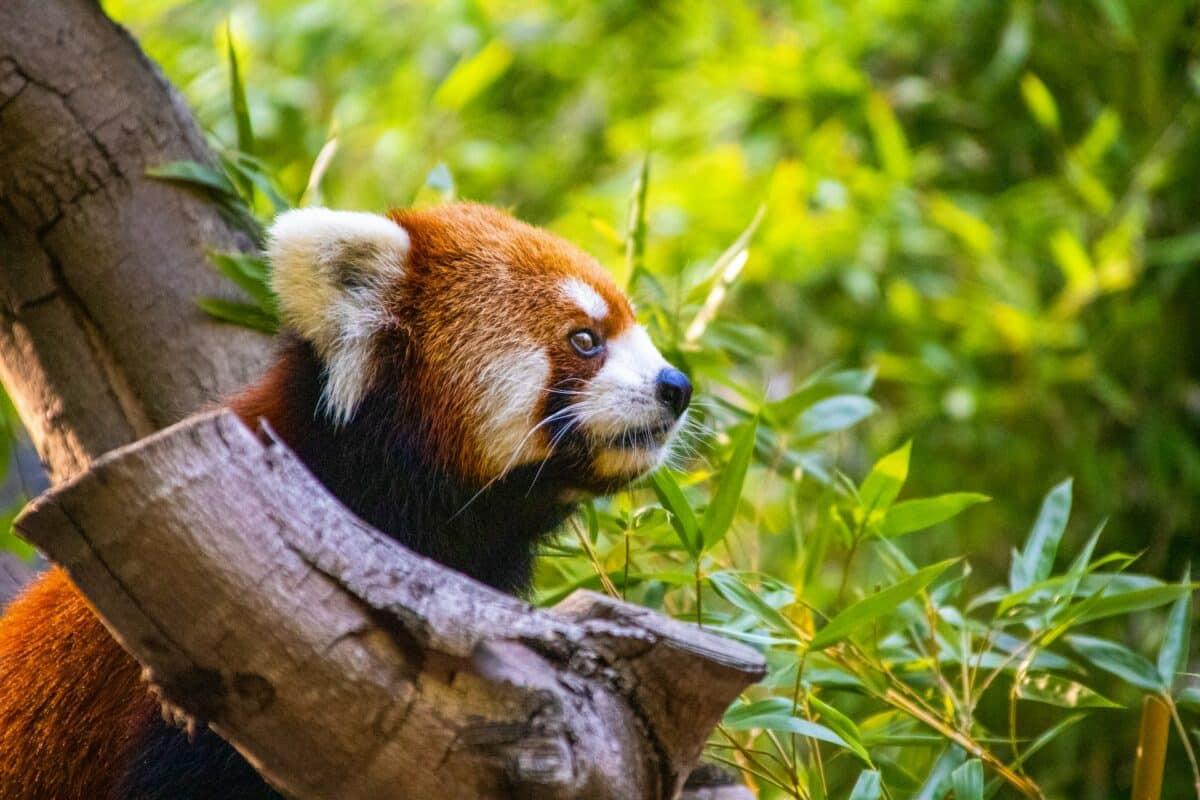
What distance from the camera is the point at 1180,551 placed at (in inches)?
→ 137

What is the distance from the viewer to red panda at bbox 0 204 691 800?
1.84 meters

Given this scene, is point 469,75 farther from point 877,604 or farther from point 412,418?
point 877,604

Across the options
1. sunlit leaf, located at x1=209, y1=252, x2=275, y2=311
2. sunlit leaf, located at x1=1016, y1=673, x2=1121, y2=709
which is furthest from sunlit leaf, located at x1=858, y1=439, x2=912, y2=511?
sunlit leaf, located at x1=209, y1=252, x2=275, y2=311

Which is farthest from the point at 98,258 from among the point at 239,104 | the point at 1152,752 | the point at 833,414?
the point at 1152,752

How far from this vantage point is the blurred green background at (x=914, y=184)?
3639 millimetres

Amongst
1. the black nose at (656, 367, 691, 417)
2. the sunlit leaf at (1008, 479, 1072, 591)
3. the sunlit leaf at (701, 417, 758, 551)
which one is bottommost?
the sunlit leaf at (1008, 479, 1072, 591)

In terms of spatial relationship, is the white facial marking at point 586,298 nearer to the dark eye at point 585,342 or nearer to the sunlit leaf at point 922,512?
the dark eye at point 585,342

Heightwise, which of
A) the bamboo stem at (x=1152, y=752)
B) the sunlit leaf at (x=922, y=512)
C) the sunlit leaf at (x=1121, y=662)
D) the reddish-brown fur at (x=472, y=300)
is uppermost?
the reddish-brown fur at (x=472, y=300)

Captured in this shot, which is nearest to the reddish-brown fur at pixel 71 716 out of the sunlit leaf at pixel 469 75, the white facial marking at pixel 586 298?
the white facial marking at pixel 586 298

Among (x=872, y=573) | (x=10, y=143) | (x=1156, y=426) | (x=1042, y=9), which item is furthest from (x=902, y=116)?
(x=10, y=143)

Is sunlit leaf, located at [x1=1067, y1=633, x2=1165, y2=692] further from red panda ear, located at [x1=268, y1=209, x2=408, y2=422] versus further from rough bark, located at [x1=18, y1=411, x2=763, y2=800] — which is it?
red panda ear, located at [x1=268, y1=209, x2=408, y2=422]

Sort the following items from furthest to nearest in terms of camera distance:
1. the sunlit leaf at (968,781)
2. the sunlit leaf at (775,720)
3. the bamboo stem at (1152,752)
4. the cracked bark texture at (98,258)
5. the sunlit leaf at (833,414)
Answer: the sunlit leaf at (833,414)
the cracked bark texture at (98,258)
the bamboo stem at (1152,752)
the sunlit leaf at (968,781)
the sunlit leaf at (775,720)

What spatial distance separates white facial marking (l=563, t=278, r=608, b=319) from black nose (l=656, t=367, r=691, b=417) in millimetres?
167

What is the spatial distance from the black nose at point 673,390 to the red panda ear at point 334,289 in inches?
18.5
